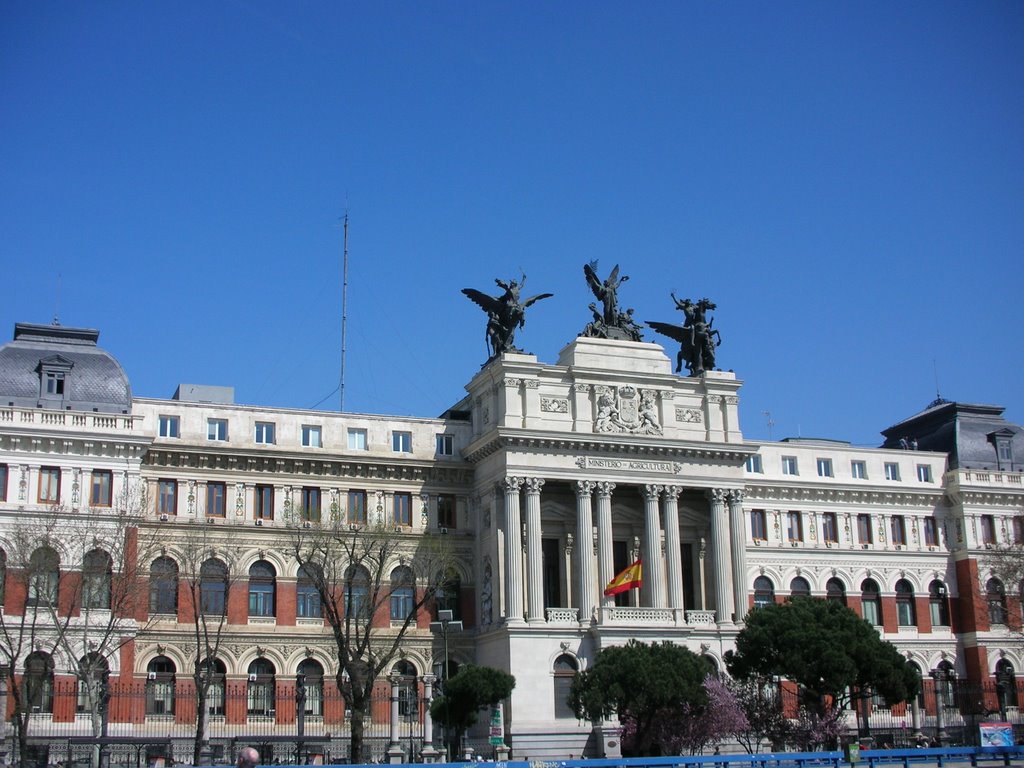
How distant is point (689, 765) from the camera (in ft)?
164

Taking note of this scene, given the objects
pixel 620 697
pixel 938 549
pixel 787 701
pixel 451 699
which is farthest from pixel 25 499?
pixel 938 549

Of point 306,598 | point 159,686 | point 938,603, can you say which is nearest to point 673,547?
point 306,598

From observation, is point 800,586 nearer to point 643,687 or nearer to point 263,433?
point 643,687

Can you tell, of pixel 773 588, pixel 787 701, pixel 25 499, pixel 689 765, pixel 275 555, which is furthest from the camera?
pixel 773 588

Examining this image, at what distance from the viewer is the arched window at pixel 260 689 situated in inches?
2603

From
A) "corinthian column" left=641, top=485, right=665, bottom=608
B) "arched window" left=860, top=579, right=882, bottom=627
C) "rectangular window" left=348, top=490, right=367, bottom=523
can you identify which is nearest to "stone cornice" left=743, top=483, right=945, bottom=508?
"arched window" left=860, top=579, right=882, bottom=627

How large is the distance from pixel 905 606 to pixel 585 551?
24542 millimetres

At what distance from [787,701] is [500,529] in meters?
19.2

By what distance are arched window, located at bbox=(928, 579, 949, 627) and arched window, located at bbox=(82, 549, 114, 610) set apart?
162ft

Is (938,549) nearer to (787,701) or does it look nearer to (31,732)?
(787,701)

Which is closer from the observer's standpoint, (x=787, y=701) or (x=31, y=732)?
(x=31, y=732)

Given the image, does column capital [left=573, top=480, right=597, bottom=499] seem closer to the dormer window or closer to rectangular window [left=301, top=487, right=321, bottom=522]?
rectangular window [left=301, top=487, right=321, bottom=522]

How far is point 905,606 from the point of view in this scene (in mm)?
81312

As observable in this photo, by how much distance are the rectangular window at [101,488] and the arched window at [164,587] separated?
13.2 ft
